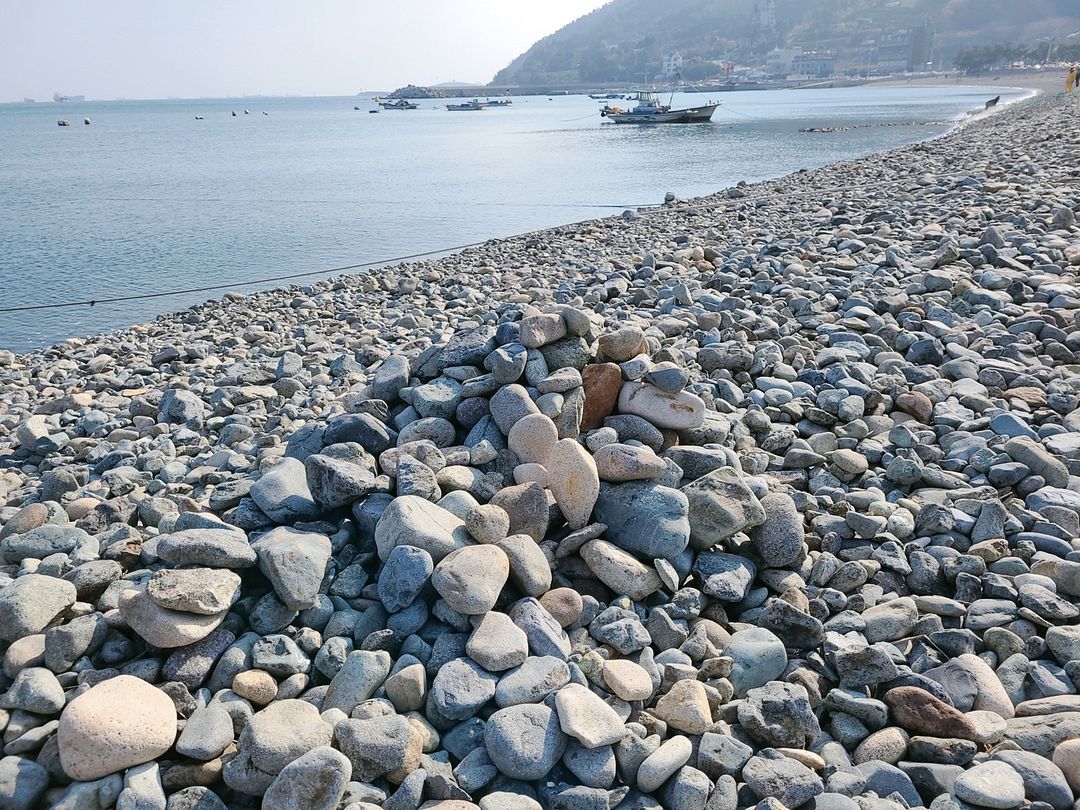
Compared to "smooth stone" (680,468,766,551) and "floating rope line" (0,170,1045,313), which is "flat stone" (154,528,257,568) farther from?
"floating rope line" (0,170,1045,313)

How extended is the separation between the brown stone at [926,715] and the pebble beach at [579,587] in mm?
10

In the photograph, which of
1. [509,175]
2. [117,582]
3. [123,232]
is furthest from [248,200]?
[117,582]

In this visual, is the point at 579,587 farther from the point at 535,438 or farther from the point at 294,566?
the point at 294,566

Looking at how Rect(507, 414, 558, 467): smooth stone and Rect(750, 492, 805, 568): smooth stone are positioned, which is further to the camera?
Rect(507, 414, 558, 467): smooth stone

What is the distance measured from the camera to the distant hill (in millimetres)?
141625

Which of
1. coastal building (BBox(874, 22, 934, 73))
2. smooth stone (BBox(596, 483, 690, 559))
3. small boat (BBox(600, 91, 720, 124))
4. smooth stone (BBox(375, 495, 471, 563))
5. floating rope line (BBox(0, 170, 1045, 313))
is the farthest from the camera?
coastal building (BBox(874, 22, 934, 73))

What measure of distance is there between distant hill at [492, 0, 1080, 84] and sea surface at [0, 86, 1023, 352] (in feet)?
393

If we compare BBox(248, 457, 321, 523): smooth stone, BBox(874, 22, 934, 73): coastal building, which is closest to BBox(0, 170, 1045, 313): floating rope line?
BBox(248, 457, 321, 523): smooth stone

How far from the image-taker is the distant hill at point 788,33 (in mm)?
141625

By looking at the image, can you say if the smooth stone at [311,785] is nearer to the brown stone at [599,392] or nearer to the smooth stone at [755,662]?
the smooth stone at [755,662]

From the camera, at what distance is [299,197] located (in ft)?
79.2

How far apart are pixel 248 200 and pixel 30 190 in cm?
975

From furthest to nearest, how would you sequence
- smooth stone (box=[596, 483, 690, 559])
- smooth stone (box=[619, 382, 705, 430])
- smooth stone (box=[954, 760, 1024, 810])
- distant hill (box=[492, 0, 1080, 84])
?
distant hill (box=[492, 0, 1080, 84]) → smooth stone (box=[619, 382, 705, 430]) → smooth stone (box=[596, 483, 690, 559]) → smooth stone (box=[954, 760, 1024, 810])

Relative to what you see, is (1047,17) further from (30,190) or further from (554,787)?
(554,787)
